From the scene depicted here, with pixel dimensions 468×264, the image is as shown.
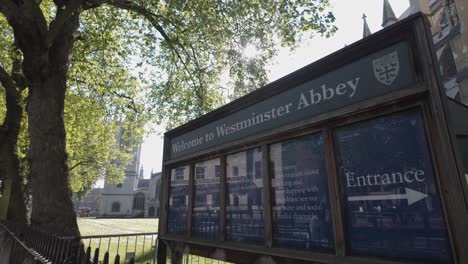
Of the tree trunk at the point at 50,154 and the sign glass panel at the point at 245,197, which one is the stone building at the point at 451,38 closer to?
the sign glass panel at the point at 245,197

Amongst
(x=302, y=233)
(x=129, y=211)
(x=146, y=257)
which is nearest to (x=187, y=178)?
(x=302, y=233)

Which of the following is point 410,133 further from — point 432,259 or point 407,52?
point 432,259

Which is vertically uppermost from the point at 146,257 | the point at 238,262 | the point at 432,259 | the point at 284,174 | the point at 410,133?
the point at 410,133

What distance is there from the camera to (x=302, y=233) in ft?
7.82

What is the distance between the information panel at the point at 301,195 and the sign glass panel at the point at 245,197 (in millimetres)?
223

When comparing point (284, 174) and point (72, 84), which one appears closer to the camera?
point (284, 174)

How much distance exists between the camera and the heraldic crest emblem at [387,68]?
6.44 ft

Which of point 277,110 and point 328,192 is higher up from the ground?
point 277,110

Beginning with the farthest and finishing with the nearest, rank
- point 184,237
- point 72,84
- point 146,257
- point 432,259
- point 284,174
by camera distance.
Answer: point 72,84 < point 146,257 < point 184,237 < point 284,174 < point 432,259

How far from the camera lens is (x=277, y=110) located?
278cm

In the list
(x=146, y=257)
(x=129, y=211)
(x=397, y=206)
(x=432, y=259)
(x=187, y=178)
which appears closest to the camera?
(x=432, y=259)

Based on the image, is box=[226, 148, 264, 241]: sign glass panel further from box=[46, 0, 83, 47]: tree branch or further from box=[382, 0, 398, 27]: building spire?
box=[382, 0, 398, 27]: building spire

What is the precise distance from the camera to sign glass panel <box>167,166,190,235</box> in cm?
394

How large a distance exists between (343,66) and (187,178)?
2589 millimetres
